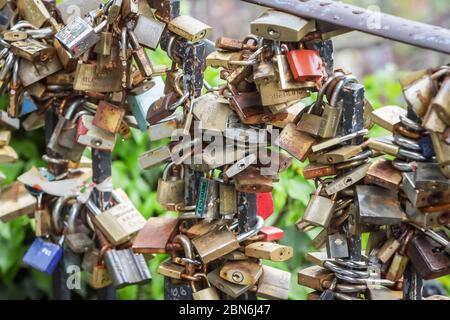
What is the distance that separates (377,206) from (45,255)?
130cm

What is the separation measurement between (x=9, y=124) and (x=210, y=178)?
99cm

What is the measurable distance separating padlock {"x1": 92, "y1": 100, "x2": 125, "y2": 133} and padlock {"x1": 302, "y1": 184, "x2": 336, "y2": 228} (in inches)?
29.1

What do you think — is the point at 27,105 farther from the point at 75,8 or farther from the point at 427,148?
the point at 427,148

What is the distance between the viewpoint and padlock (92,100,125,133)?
2.62 metres

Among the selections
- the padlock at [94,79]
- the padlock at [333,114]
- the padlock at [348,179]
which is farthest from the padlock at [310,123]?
the padlock at [94,79]

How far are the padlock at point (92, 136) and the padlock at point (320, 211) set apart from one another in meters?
0.77

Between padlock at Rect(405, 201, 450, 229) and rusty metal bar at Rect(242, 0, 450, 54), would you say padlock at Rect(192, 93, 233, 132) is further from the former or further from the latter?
padlock at Rect(405, 201, 450, 229)

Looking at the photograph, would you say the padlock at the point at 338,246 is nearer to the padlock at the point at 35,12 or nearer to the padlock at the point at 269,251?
the padlock at the point at 269,251

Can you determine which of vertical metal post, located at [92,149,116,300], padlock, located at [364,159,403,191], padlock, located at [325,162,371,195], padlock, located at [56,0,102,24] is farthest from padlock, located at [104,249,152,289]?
padlock, located at [364,159,403,191]

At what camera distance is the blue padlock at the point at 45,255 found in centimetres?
291

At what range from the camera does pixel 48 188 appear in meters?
2.88

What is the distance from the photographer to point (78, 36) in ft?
7.68
